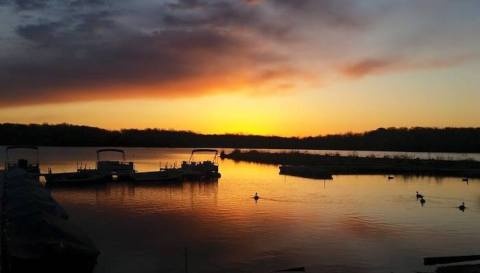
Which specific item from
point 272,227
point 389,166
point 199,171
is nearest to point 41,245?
point 272,227

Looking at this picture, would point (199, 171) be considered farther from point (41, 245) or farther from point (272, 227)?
point (41, 245)

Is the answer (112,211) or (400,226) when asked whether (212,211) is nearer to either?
(112,211)

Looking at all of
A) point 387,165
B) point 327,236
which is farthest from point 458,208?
point 387,165

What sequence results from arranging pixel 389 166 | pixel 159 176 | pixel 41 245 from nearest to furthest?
pixel 41 245
pixel 159 176
pixel 389 166

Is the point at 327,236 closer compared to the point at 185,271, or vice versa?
the point at 185,271

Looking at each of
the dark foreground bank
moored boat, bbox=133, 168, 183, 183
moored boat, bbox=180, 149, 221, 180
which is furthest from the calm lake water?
the dark foreground bank

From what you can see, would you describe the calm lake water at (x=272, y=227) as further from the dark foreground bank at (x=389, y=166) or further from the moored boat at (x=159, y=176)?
the dark foreground bank at (x=389, y=166)

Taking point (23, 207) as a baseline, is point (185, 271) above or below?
below

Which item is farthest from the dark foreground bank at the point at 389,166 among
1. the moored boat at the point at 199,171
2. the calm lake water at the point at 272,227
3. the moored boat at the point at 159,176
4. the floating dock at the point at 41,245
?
the floating dock at the point at 41,245

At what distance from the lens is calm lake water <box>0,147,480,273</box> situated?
20.5 m

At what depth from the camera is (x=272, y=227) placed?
28.8 metres

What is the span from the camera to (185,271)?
18.5 metres

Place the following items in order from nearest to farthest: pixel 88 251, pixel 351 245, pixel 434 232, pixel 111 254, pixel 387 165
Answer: pixel 88 251 < pixel 111 254 < pixel 351 245 < pixel 434 232 < pixel 387 165

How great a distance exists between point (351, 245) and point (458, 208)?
19.2m
